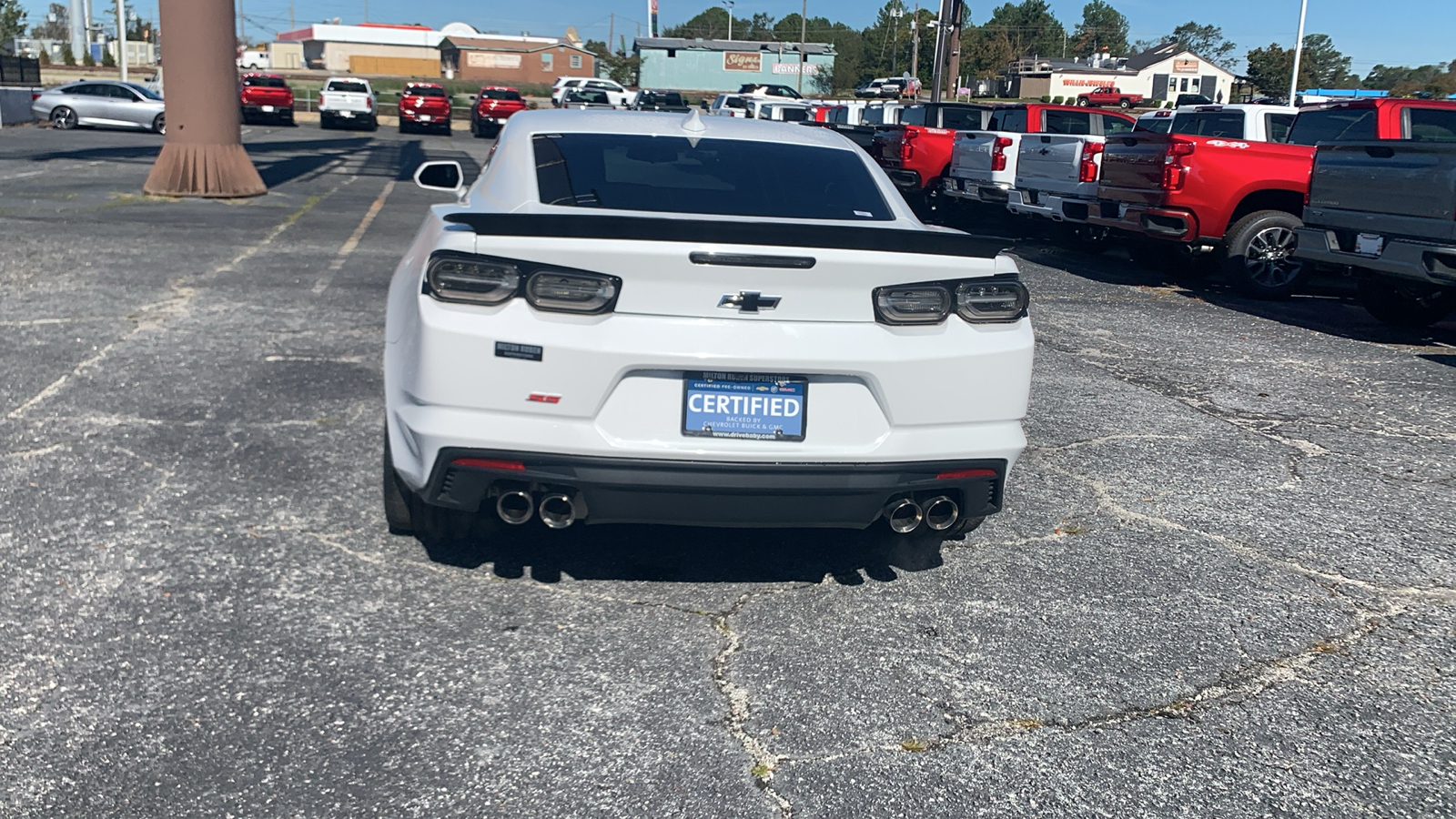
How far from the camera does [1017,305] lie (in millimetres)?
3912

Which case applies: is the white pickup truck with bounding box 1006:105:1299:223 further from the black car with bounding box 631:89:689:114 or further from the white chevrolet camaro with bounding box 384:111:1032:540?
the black car with bounding box 631:89:689:114

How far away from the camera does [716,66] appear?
319 ft

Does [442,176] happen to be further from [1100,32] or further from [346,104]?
[1100,32]

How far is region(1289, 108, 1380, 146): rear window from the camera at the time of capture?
11.0 metres

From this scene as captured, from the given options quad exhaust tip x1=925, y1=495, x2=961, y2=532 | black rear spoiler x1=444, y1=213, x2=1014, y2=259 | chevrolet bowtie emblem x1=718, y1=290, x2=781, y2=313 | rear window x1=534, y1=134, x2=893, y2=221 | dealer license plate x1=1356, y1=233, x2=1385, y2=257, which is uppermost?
rear window x1=534, y1=134, x2=893, y2=221

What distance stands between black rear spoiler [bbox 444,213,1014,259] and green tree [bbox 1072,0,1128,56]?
580ft

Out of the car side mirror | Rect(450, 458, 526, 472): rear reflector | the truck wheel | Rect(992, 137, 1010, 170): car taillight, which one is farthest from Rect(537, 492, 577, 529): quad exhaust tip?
Rect(992, 137, 1010, 170): car taillight

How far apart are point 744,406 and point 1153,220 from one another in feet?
31.1

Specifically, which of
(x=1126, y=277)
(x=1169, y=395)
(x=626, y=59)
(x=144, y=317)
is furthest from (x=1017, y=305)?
(x=626, y=59)

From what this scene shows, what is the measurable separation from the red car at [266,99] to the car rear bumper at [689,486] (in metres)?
42.1

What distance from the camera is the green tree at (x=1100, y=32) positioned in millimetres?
172500

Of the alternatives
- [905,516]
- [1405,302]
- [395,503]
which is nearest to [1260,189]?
[1405,302]

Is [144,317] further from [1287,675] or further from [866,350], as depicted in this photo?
[1287,675]

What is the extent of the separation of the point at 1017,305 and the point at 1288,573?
1.63 m
